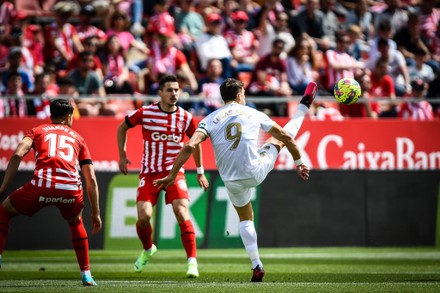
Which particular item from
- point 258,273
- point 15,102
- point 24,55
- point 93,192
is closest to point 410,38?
point 24,55

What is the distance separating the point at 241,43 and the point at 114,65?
10.6 feet

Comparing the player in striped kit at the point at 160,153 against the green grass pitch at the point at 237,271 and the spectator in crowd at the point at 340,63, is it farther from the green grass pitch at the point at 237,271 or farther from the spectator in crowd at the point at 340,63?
the spectator in crowd at the point at 340,63

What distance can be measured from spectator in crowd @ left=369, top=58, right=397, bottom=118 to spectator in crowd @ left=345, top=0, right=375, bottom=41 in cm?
218

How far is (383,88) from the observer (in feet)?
65.8

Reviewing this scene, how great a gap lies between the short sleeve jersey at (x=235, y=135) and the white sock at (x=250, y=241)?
0.56m

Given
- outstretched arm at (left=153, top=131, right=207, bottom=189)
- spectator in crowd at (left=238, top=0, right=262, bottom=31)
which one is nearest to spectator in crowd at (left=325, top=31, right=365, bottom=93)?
spectator in crowd at (left=238, top=0, right=262, bottom=31)

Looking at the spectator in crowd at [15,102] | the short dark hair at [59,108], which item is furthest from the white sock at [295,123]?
the spectator in crowd at [15,102]

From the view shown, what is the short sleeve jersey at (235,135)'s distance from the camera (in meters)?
10.5

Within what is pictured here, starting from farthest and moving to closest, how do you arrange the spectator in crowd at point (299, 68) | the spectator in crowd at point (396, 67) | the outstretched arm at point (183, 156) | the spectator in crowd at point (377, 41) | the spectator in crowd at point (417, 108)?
the spectator in crowd at point (377, 41), the spectator in crowd at point (396, 67), the spectator in crowd at point (299, 68), the spectator in crowd at point (417, 108), the outstretched arm at point (183, 156)

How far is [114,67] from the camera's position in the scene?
19.0m

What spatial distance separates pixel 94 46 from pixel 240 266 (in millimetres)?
7227

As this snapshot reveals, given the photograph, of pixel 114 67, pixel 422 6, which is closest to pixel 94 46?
pixel 114 67

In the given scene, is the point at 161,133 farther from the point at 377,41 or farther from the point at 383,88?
the point at 377,41

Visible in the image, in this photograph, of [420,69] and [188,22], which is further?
[420,69]
